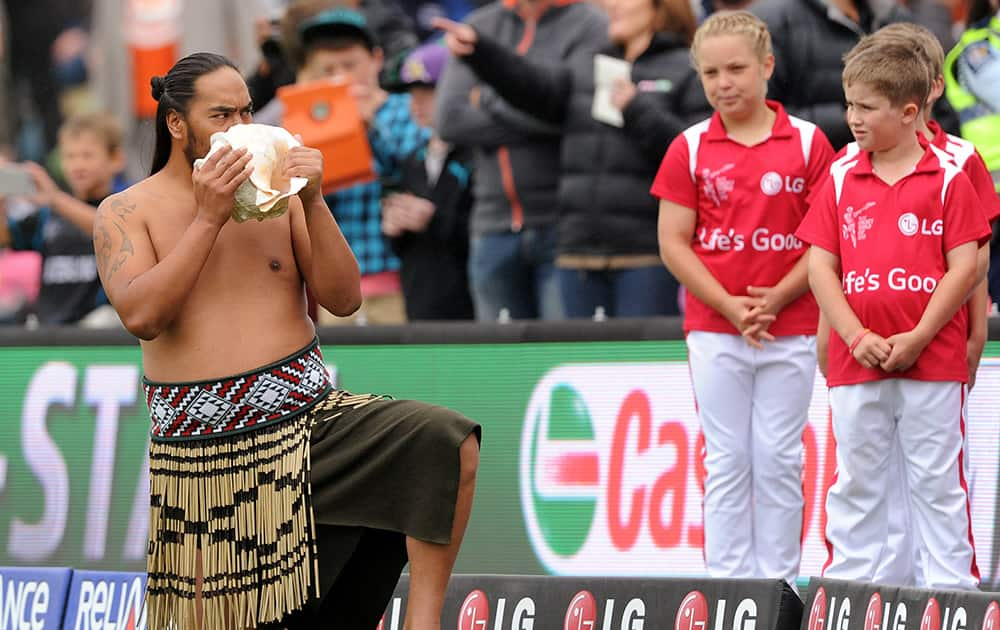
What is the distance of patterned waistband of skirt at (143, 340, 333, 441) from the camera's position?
4.98 meters

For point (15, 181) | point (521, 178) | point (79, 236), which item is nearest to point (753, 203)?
point (521, 178)

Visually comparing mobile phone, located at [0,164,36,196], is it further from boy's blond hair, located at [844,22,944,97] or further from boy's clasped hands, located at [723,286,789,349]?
boy's blond hair, located at [844,22,944,97]

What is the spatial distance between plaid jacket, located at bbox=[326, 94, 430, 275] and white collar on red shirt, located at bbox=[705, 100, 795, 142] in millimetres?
2832

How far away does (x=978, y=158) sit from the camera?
6.21 meters

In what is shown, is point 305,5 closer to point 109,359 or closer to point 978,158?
point 109,359

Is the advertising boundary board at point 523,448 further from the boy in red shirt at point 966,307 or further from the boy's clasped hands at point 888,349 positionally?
the boy's clasped hands at point 888,349

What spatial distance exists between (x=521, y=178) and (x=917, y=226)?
3170 mm

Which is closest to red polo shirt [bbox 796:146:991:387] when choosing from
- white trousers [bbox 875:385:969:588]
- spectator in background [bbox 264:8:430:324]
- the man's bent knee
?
white trousers [bbox 875:385:969:588]

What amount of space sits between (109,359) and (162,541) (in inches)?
158

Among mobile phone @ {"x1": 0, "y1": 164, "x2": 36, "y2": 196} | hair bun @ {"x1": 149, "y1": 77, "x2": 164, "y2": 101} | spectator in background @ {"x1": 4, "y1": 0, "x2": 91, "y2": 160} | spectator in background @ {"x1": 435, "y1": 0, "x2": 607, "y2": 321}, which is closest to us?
hair bun @ {"x1": 149, "y1": 77, "x2": 164, "y2": 101}

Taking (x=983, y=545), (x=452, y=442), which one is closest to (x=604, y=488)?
(x=983, y=545)

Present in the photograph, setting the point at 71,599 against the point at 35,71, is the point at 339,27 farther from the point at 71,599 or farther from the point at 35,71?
the point at 35,71

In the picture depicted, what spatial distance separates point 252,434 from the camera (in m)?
5.02

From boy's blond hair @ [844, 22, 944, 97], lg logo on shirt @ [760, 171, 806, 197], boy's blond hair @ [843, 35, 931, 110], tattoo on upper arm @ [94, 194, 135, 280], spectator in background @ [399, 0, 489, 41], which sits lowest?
tattoo on upper arm @ [94, 194, 135, 280]
